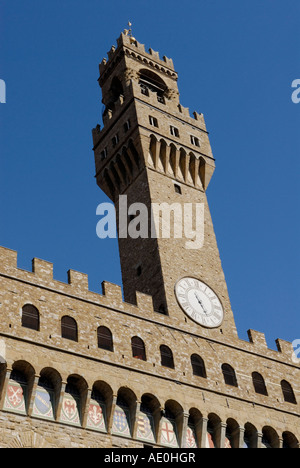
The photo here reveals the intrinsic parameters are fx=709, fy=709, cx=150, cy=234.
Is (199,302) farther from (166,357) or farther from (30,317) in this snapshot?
(30,317)

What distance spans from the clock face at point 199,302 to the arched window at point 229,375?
1.98m

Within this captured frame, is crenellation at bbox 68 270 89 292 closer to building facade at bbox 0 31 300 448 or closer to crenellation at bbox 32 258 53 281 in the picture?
building facade at bbox 0 31 300 448

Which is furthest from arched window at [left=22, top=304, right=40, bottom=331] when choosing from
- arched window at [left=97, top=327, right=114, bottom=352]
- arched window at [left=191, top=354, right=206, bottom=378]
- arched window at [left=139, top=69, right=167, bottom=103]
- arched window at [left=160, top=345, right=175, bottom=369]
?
arched window at [left=139, top=69, right=167, bottom=103]

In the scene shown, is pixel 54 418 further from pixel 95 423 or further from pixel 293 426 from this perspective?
pixel 293 426

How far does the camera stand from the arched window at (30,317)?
2547cm

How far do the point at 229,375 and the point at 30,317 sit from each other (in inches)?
370

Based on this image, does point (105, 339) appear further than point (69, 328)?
Yes

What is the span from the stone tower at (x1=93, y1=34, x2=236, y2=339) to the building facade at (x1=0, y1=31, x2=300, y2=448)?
8cm

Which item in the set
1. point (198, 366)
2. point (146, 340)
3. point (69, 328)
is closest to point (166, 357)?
point (146, 340)

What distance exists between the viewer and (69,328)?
2652cm

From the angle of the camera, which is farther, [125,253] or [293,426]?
[125,253]

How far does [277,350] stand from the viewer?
33.7 meters
